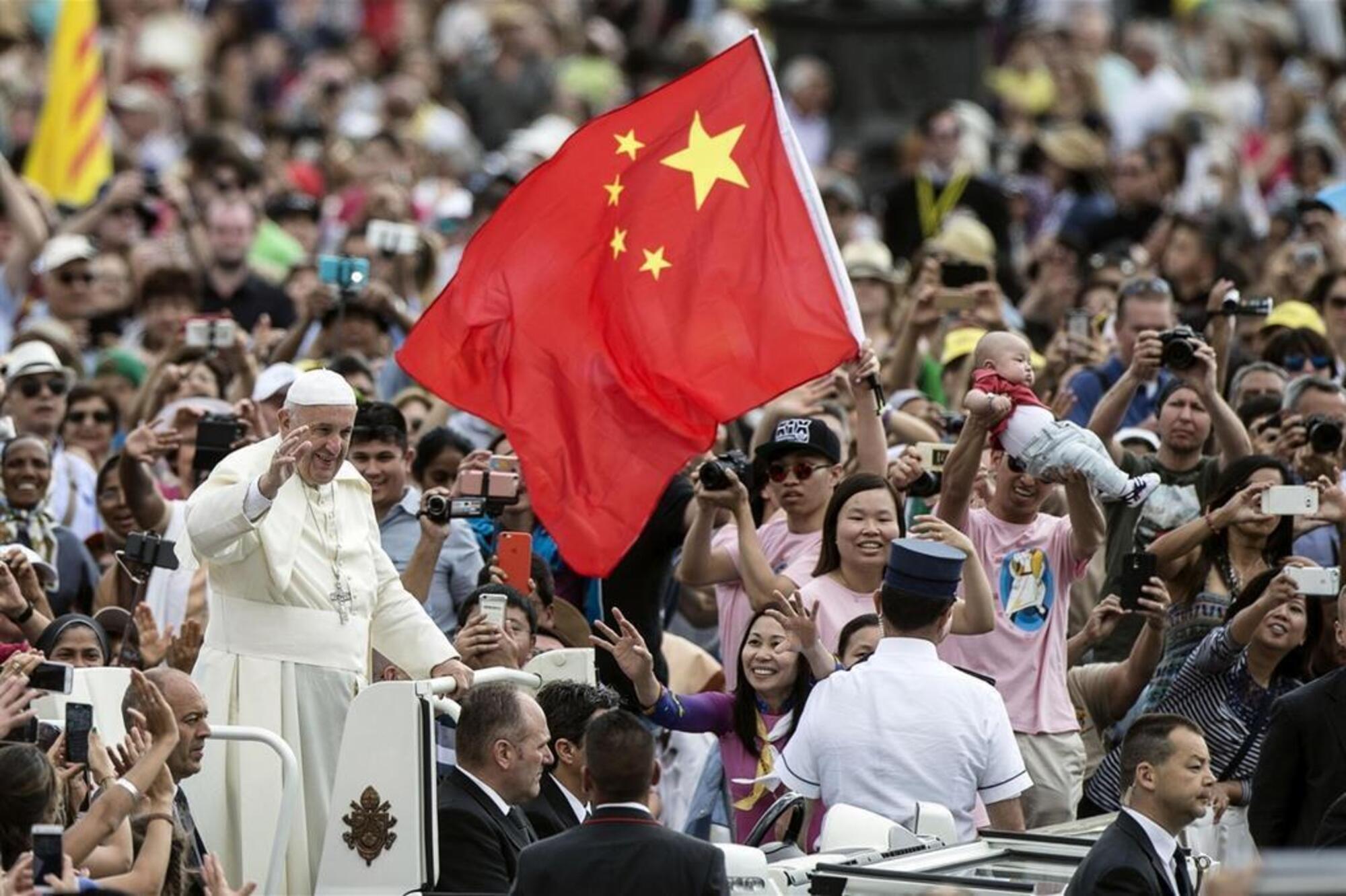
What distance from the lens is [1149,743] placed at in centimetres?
919

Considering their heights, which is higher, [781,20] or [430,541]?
[781,20]

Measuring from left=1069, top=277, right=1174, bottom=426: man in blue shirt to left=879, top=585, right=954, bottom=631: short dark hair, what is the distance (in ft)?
13.4

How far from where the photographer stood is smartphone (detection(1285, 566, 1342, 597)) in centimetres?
1117

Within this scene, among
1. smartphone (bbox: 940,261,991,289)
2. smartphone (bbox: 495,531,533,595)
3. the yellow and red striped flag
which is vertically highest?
the yellow and red striped flag

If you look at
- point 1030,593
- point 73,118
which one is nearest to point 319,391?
point 1030,593

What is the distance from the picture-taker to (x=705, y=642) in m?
14.2

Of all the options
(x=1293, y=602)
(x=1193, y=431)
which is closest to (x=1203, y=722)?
(x=1293, y=602)

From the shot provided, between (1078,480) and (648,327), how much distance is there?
6.05ft

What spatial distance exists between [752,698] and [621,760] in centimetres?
286

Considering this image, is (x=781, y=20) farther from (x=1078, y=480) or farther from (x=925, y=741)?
(x=925, y=741)

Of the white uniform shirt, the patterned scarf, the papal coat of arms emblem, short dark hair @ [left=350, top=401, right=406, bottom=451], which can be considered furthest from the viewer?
the patterned scarf

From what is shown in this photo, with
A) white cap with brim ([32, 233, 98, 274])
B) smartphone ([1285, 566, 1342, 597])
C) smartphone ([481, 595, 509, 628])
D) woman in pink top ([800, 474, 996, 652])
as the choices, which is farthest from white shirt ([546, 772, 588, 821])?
white cap with brim ([32, 233, 98, 274])

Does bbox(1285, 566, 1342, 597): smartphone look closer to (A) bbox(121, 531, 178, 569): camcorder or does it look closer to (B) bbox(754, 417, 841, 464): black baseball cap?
(B) bbox(754, 417, 841, 464): black baseball cap

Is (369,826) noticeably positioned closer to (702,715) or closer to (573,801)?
(573,801)
